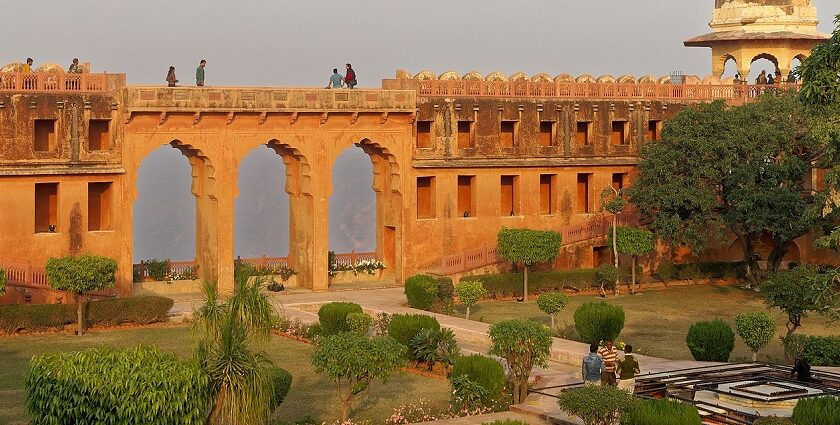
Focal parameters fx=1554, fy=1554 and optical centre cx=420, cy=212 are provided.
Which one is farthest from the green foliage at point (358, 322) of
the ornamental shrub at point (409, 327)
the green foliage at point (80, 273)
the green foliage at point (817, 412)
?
the green foliage at point (817, 412)

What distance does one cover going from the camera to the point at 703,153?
4428 centimetres

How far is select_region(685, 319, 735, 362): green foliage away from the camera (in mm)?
31078

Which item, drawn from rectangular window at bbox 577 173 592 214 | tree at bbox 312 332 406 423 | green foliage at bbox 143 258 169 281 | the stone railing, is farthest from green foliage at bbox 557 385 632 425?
rectangular window at bbox 577 173 592 214

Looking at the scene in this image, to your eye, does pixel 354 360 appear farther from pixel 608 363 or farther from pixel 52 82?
pixel 52 82

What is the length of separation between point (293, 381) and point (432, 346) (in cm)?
289

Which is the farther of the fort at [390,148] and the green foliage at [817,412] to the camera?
the fort at [390,148]

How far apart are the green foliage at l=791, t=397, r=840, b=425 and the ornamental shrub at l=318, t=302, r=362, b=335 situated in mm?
12717

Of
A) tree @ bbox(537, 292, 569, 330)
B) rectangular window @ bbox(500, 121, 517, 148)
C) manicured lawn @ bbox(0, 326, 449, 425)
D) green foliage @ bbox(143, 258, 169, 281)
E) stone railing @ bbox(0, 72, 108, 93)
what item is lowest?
manicured lawn @ bbox(0, 326, 449, 425)

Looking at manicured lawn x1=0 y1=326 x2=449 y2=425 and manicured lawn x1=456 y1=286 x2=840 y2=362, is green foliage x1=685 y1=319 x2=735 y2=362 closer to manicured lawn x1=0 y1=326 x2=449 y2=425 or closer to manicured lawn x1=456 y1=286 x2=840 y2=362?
manicured lawn x1=456 y1=286 x2=840 y2=362

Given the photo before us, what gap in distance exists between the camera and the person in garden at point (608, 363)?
84.2ft

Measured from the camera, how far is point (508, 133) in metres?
46.7

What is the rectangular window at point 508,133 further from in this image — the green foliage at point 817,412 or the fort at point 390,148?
the green foliage at point 817,412

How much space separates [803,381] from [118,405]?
11.8 meters

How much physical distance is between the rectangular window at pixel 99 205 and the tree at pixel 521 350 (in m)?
16.7
